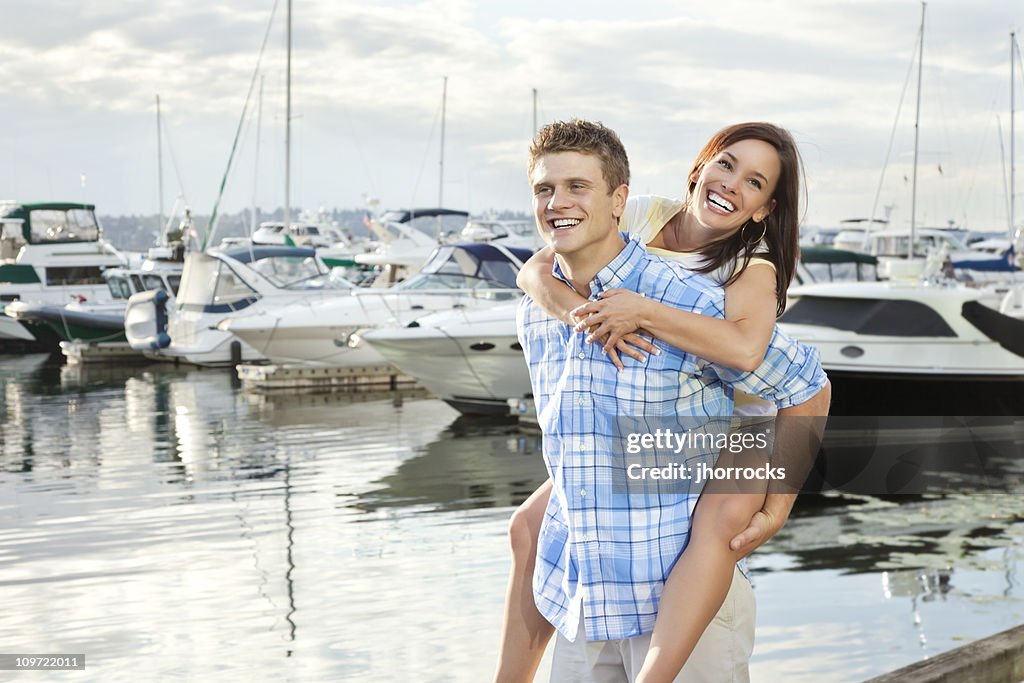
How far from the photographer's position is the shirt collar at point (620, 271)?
2.60m

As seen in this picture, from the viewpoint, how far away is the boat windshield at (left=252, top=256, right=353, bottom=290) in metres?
25.3

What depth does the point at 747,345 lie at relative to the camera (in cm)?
245

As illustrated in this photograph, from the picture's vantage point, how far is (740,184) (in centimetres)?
268

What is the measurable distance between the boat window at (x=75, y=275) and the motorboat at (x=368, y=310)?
12.2 m

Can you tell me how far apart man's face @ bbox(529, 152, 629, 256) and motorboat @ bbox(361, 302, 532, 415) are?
14.0 meters

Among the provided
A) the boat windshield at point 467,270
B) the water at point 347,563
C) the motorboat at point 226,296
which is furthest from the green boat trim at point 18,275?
the water at point 347,563

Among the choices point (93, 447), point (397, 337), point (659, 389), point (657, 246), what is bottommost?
point (93, 447)

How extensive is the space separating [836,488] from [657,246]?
9.51 m

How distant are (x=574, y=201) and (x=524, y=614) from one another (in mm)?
944

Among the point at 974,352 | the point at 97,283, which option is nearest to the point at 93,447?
the point at 974,352

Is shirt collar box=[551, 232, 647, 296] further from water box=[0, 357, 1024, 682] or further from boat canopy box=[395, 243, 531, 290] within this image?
boat canopy box=[395, 243, 531, 290]

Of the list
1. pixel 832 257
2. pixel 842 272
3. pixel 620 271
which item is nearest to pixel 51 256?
pixel 842 272

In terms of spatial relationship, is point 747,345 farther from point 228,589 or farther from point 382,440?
point 382,440

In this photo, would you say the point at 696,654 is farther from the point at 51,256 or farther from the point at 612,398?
the point at 51,256
